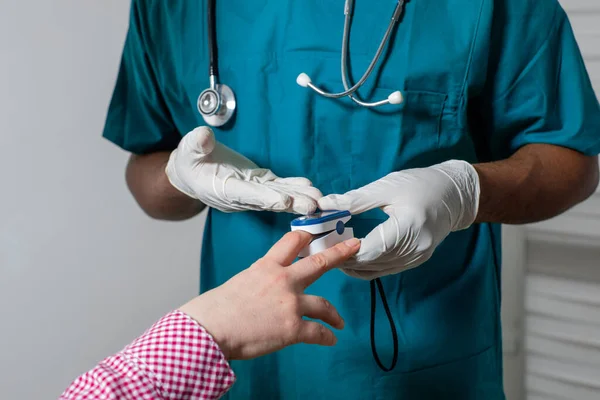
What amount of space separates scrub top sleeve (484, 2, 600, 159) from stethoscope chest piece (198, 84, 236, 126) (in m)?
0.38

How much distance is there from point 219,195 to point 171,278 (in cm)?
82

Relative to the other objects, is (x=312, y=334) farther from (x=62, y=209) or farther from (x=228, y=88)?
(x=62, y=209)

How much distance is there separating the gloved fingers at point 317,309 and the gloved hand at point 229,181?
0.39ft

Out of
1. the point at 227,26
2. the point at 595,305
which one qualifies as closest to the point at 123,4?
the point at 227,26

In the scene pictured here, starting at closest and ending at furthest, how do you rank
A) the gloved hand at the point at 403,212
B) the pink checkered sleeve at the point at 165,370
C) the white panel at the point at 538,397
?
the pink checkered sleeve at the point at 165,370 < the gloved hand at the point at 403,212 < the white panel at the point at 538,397

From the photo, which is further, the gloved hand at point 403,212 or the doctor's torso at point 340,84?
the doctor's torso at point 340,84

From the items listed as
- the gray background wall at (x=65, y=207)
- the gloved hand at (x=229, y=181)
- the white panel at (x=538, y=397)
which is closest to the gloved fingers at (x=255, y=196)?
the gloved hand at (x=229, y=181)

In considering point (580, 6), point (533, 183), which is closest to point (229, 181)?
point (533, 183)

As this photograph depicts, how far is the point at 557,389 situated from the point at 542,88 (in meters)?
1.00

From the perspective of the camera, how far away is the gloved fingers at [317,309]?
670mm

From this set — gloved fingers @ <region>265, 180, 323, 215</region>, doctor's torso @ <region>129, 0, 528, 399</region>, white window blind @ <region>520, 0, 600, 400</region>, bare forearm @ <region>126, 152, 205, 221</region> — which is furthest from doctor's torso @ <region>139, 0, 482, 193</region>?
white window blind @ <region>520, 0, 600, 400</region>

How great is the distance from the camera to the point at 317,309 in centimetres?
68

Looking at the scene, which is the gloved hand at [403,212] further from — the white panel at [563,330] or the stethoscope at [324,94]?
the white panel at [563,330]

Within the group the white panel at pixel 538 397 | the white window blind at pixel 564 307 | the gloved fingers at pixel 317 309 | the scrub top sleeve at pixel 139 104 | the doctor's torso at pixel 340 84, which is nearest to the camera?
the gloved fingers at pixel 317 309
